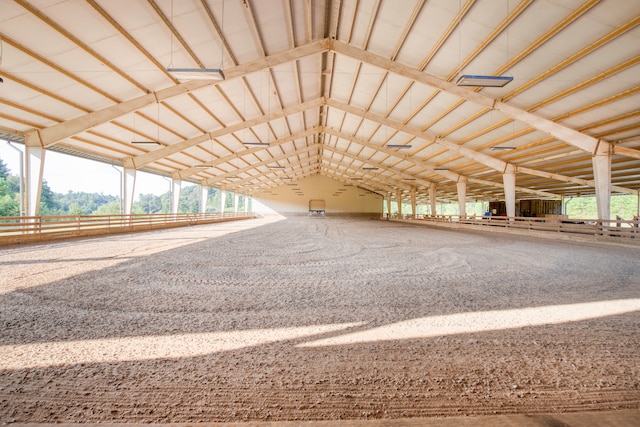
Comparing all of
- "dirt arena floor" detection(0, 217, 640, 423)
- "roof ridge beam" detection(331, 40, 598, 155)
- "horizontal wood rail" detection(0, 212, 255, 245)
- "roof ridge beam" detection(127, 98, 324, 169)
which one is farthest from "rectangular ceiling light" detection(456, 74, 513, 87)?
"horizontal wood rail" detection(0, 212, 255, 245)

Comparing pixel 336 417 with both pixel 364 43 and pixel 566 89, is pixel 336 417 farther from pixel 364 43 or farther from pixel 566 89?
pixel 566 89

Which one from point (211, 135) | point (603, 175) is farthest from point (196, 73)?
point (603, 175)

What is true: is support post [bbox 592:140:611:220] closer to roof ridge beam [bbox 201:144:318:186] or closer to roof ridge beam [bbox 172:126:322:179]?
roof ridge beam [bbox 172:126:322:179]

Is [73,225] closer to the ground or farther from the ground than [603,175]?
closer to the ground

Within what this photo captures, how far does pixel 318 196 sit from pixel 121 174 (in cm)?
3009

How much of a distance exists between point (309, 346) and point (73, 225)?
49.2 feet

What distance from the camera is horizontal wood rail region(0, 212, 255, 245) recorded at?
10.2 meters

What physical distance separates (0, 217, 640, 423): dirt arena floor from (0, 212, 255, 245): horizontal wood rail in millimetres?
7658

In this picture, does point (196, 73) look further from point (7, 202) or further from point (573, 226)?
point (7, 202)

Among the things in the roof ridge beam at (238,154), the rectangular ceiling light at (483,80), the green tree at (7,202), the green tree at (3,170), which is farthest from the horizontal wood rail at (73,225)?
the green tree at (3,170)

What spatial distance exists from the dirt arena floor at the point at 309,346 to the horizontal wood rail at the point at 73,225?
7.66 meters

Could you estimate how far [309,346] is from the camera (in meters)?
2.39

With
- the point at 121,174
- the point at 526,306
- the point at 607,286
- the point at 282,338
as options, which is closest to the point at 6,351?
the point at 282,338

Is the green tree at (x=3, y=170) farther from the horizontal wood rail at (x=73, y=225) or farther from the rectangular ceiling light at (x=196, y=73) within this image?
the rectangular ceiling light at (x=196, y=73)
